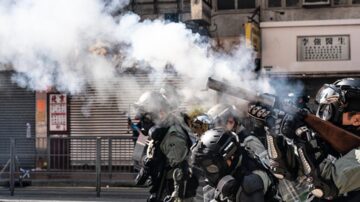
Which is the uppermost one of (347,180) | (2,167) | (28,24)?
(28,24)

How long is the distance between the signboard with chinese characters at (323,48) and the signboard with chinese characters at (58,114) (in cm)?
545

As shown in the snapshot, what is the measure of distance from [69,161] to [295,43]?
5.69 m

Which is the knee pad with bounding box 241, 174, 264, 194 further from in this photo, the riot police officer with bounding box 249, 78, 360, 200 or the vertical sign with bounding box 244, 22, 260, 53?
the vertical sign with bounding box 244, 22, 260, 53

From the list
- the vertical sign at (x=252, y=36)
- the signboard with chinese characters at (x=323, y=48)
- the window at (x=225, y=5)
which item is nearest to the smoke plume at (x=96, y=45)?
the vertical sign at (x=252, y=36)

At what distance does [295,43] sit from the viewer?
46.4 feet

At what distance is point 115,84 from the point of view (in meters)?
10.2

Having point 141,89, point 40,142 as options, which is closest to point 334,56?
point 141,89

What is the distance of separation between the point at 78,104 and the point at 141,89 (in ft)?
14.8

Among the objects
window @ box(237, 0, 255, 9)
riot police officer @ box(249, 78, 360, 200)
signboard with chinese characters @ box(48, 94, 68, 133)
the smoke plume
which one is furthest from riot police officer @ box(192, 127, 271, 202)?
signboard with chinese characters @ box(48, 94, 68, 133)

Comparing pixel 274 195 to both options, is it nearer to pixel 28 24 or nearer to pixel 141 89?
pixel 28 24

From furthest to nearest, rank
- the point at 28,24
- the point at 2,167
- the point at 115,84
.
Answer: the point at 2,167
the point at 115,84
the point at 28,24

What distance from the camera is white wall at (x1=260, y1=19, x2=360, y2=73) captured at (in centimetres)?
1401

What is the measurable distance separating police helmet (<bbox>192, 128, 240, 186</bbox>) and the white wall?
9896 millimetres

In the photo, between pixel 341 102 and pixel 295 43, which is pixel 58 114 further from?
pixel 341 102
